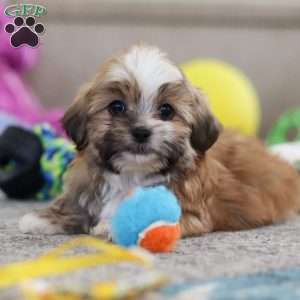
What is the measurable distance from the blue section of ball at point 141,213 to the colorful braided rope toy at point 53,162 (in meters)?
1.07

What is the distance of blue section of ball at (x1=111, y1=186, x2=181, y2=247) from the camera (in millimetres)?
1755

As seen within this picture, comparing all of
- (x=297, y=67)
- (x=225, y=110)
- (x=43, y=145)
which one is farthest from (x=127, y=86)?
(x=297, y=67)

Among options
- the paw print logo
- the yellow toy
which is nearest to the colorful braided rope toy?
the paw print logo

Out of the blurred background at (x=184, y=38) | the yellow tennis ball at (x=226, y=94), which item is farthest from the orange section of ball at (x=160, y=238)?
the blurred background at (x=184, y=38)

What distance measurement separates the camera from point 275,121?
4152mm

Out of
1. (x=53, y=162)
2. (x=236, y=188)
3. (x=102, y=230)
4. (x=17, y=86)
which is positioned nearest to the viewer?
(x=102, y=230)

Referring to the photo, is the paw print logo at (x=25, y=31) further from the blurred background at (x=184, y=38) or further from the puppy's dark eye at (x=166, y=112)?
the blurred background at (x=184, y=38)

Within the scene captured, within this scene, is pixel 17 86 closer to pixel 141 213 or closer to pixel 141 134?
pixel 141 134

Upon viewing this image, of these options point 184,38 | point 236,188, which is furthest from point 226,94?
point 236,188

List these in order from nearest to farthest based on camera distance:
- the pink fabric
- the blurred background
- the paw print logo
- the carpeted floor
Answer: the carpeted floor
the paw print logo
the pink fabric
the blurred background

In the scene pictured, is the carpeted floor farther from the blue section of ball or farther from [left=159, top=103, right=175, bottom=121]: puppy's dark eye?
[left=159, top=103, right=175, bottom=121]: puppy's dark eye

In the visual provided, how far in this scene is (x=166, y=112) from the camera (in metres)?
2.03

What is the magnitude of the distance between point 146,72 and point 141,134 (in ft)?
0.61

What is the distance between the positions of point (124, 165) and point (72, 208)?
0.90 ft
